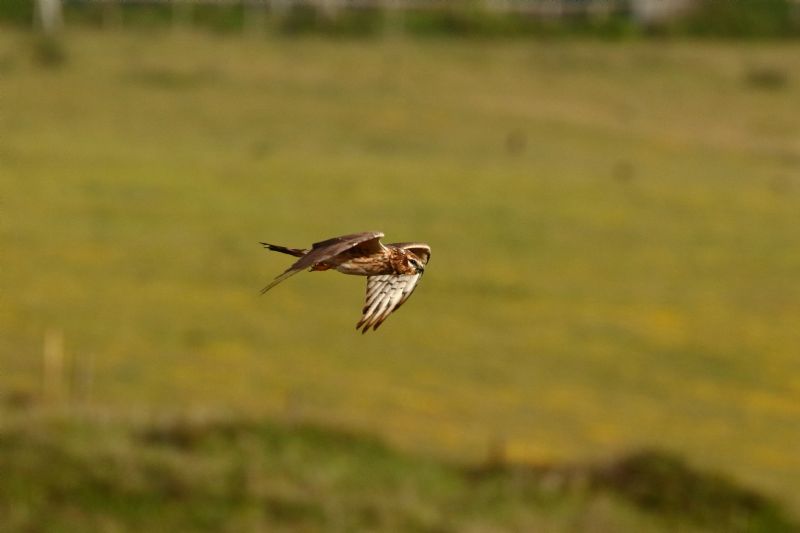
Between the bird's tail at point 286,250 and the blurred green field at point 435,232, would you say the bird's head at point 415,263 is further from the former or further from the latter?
the blurred green field at point 435,232

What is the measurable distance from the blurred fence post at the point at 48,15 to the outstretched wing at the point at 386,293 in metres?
114

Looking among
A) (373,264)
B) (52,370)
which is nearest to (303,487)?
(52,370)

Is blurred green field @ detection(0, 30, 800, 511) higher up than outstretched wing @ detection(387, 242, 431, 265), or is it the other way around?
outstretched wing @ detection(387, 242, 431, 265)

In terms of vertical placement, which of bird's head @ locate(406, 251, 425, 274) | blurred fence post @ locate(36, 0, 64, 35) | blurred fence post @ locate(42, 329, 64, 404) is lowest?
blurred fence post @ locate(42, 329, 64, 404)

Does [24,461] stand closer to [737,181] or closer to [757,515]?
[757,515]

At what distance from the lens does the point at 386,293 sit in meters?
5.51

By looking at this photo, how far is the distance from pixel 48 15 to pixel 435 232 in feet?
161

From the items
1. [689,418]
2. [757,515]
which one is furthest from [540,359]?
[757,515]

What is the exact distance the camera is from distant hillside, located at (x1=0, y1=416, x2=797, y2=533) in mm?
36031

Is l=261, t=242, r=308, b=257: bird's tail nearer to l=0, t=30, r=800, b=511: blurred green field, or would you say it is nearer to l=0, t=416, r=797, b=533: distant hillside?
l=0, t=30, r=800, b=511: blurred green field

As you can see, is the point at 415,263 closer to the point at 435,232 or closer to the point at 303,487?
the point at 303,487

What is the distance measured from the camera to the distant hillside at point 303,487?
3603cm

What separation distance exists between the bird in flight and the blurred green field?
29.4 m

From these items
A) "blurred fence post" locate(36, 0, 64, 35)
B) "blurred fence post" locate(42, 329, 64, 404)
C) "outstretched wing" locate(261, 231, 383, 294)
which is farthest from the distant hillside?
"blurred fence post" locate(36, 0, 64, 35)
